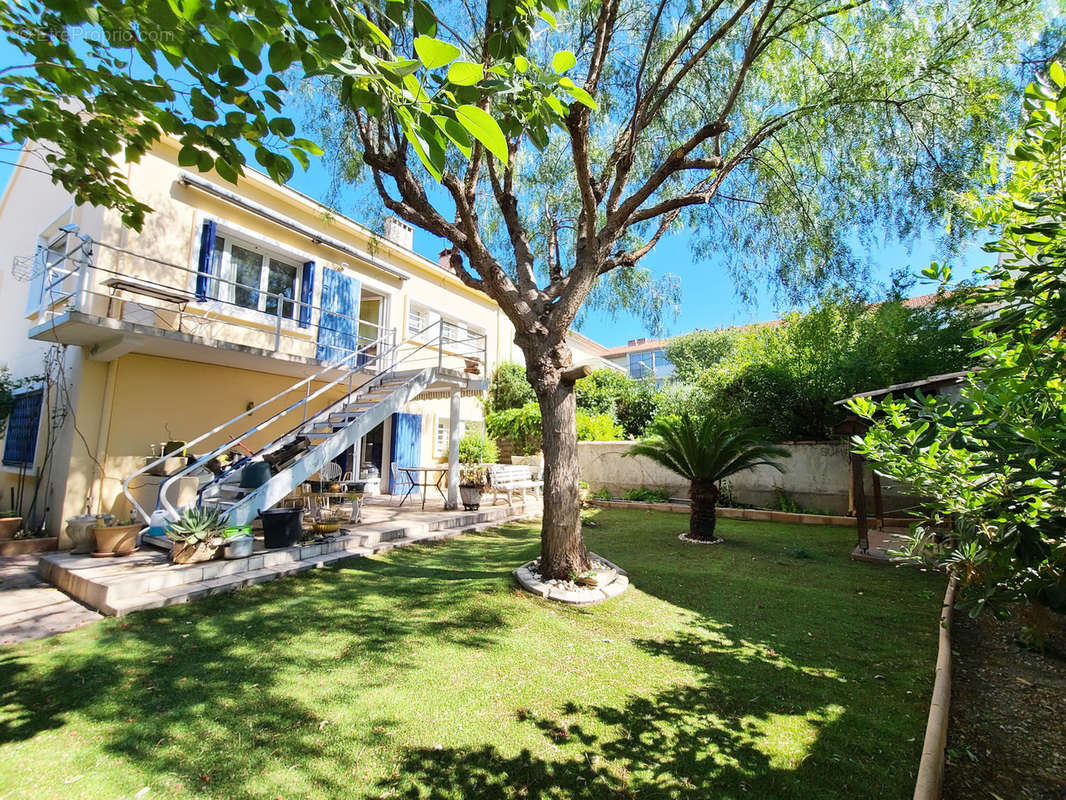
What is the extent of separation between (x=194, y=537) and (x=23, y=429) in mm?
6296

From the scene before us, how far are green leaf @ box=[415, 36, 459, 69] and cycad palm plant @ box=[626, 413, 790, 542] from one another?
7.91 m

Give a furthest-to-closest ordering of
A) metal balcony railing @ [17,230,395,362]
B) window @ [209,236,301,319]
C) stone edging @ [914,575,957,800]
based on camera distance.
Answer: window @ [209,236,301,319], metal balcony railing @ [17,230,395,362], stone edging @ [914,575,957,800]

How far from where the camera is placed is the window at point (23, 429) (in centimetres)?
827

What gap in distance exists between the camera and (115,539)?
606cm

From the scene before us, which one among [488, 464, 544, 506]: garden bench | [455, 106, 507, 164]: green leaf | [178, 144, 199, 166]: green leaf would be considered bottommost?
[488, 464, 544, 506]: garden bench

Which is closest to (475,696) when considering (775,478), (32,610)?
(32,610)

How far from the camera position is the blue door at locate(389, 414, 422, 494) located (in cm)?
1279

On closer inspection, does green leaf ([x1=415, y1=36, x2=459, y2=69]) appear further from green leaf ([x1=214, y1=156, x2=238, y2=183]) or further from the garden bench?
the garden bench

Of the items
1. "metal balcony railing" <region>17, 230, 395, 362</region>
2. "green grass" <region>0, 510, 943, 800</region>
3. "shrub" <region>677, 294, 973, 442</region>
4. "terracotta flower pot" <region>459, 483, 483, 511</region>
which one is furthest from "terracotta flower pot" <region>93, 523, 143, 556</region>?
"shrub" <region>677, 294, 973, 442</region>

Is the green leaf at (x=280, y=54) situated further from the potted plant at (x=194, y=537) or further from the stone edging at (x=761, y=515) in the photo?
the stone edging at (x=761, y=515)

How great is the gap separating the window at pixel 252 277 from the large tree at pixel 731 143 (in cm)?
383

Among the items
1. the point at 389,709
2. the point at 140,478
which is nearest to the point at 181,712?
the point at 389,709

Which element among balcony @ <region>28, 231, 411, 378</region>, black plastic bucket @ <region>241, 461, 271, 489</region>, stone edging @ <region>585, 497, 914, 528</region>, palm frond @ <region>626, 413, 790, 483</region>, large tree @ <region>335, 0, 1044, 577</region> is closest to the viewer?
large tree @ <region>335, 0, 1044, 577</region>

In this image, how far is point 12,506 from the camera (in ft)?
27.3
